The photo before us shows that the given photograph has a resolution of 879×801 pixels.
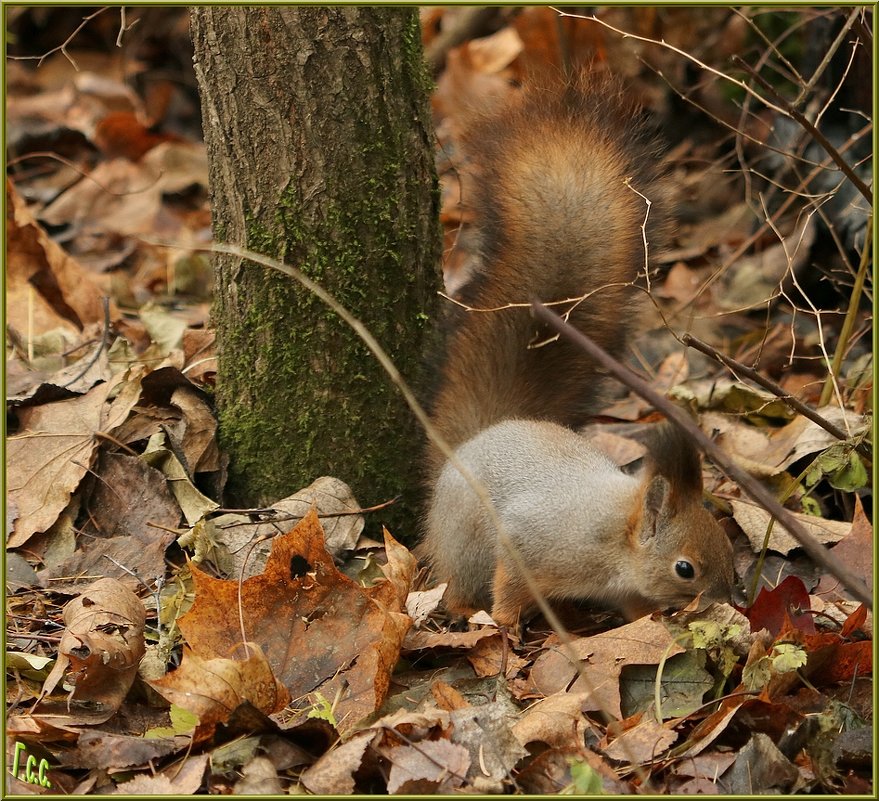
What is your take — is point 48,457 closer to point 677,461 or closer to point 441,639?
point 441,639

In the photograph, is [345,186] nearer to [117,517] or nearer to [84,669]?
[117,517]

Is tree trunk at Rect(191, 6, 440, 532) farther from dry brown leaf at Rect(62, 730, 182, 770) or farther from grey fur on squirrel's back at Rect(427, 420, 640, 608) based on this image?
dry brown leaf at Rect(62, 730, 182, 770)

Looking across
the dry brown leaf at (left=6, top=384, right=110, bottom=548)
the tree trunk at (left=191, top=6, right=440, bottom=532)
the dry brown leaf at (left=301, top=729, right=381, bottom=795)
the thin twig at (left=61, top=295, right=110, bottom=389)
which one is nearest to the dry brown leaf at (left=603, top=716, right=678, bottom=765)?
the dry brown leaf at (left=301, top=729, right=381, bottom=795)

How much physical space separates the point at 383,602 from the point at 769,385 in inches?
43.2

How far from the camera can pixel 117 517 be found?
3.19 metres

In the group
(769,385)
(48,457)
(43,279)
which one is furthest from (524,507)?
(43,279)

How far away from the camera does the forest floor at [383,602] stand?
2.25m

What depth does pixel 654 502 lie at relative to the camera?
2990 millimetres

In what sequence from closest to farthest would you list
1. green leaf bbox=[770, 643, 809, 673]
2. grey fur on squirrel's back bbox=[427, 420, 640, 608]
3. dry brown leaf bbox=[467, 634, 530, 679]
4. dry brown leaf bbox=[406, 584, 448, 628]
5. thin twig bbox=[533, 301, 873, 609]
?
thin twig bbox=[533, 301, 873, 609] < green leaf bbox=[770, 643, 809, 673] < dry brown leaf bbox=[467, 634, 530, 679] < dry brown leaf bbox=[406, 584, 448, 628] < grey fur on squirrel's back bbox=[427, 420, 640, 608]

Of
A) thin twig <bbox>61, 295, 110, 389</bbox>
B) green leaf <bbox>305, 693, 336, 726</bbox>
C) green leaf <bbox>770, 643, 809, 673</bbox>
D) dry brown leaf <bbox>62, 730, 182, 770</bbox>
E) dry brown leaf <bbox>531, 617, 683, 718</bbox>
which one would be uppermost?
thin twig <bbox>61, 295, 110, 389</bbox>

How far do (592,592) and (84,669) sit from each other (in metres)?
1.43

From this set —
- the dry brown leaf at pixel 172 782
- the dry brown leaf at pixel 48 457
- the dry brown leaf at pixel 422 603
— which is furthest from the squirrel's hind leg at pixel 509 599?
the dry brown leaf at pixel 48 457

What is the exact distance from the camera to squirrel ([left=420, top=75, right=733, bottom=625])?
3.00 metres

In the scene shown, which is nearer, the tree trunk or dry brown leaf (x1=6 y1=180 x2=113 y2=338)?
the tree trunk
